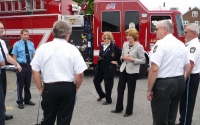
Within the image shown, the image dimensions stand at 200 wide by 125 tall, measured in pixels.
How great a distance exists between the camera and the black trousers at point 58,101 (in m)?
2.98

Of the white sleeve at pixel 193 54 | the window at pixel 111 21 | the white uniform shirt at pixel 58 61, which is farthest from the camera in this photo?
the window at pixel 111 21

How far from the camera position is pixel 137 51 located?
499cm

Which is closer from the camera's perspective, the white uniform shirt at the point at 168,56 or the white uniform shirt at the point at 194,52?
the white uniform shirt at the point at 168,56

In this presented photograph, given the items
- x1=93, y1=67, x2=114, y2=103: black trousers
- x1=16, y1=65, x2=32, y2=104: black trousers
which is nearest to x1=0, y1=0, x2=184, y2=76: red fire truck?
x1=93, y1=67, x2=114, y2=103: black trousers

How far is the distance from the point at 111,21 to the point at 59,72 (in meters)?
6.37

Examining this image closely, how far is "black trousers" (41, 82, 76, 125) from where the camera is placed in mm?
2979

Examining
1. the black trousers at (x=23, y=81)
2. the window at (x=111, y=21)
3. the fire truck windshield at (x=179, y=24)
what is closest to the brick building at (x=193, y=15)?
the fire truck windshield at (x=179, y=24)

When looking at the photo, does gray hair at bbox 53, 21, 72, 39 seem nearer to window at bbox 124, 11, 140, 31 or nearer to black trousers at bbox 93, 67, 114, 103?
black trousers at bbox 93, 67, 114, 103

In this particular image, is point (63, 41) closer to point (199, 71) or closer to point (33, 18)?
point (199, 71)

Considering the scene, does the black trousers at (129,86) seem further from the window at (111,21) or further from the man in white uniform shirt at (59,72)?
the window at (111,21)

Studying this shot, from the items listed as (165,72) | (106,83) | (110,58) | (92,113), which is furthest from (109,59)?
(165,72)

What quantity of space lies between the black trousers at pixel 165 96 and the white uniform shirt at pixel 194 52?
2.19 ft

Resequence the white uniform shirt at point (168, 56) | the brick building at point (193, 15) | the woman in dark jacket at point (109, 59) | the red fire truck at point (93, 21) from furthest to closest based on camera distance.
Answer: the brick building at point (193, 15), the red fire truck at point (93, 21), the woman in dark jacket at point (109, 59), the white uniform shirt at point (168, 56)

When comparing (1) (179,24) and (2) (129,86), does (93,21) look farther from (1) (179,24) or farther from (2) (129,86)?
(2) (129,86)
